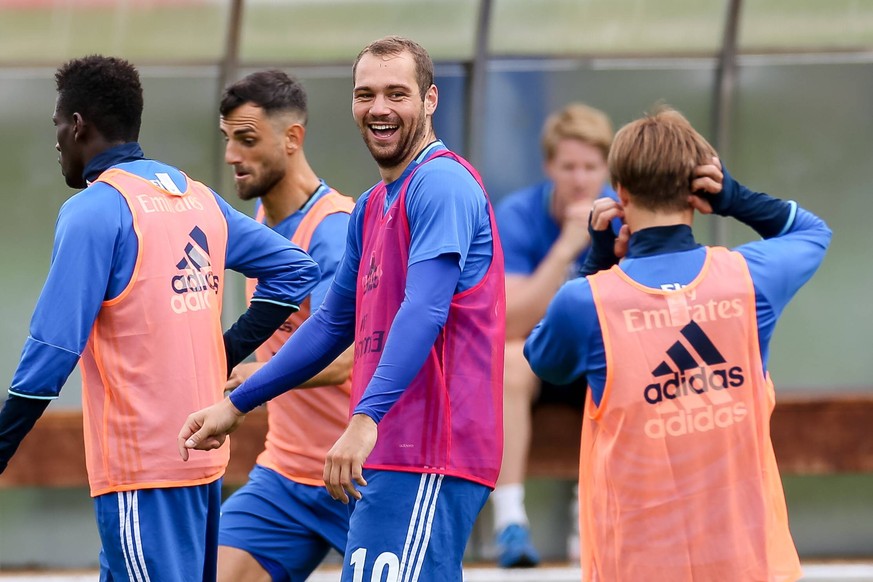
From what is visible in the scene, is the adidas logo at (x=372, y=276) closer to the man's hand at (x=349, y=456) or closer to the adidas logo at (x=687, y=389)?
the man's hand at (x=349, y=456)

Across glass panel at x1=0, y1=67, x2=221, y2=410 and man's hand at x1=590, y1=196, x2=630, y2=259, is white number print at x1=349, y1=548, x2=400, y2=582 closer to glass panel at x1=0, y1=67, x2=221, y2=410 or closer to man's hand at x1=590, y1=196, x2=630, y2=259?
man's hand at x1=590, y1=196, x2=630, y2=259

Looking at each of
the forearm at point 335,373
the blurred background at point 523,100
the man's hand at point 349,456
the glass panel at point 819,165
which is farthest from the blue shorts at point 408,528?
the glass panel at point 819,165

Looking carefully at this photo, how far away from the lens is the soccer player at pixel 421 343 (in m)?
3.58

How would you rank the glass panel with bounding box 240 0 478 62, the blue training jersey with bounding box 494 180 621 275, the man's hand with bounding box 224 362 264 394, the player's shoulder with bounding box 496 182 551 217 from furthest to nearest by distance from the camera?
the glass panel with bounding box 240 0 478 62 < the player's shoulder with bounding box 496 182 551 217 < the blue training jersey with bounding box 494 180 621 275 < the man's hand with bounding box 224 362 264 394

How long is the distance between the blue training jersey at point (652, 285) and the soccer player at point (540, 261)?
3.00 metres

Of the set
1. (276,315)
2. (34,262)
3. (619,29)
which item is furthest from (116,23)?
(276,315)

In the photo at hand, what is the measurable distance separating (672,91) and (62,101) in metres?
5.02

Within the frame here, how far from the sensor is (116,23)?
27.1ft

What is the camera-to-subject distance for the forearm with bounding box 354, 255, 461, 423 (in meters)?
3.46

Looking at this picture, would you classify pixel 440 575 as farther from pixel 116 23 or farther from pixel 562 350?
pixel 116 23

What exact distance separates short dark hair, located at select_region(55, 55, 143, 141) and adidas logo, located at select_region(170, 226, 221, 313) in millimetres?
382

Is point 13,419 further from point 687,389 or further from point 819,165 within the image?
point 819,165

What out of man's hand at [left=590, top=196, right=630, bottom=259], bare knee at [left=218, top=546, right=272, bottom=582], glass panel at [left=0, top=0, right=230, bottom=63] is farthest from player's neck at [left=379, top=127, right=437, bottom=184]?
glass panel at [left=0, top=0, right=230, bottom=63]

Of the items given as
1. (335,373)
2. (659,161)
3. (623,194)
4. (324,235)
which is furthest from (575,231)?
(659,161)
